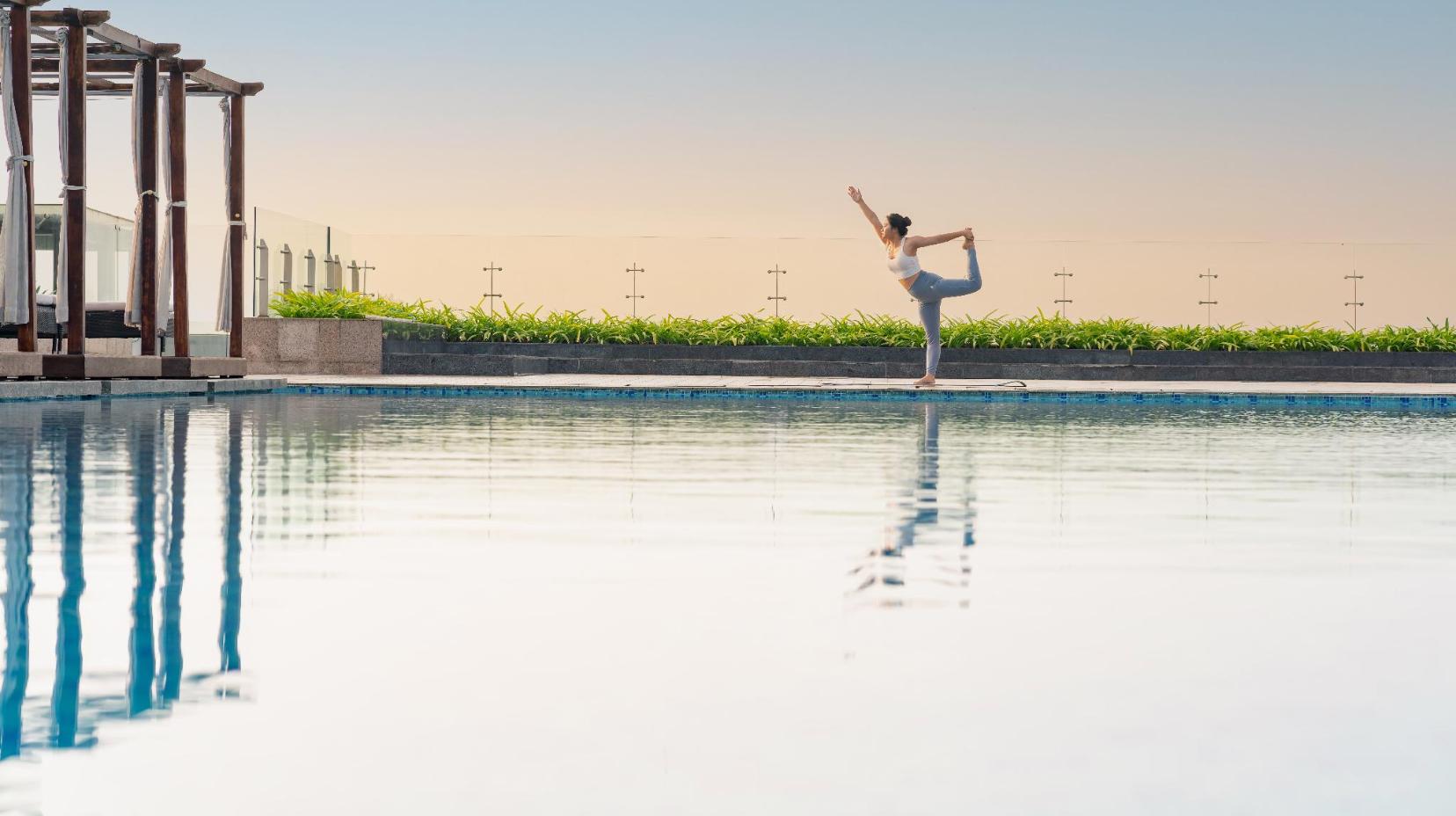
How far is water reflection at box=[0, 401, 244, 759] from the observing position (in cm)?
286

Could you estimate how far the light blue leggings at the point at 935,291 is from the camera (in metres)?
16.6

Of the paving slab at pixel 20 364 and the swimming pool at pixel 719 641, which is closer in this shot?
the swimming pool at pixel 719 641

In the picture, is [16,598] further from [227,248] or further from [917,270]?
[227,248]

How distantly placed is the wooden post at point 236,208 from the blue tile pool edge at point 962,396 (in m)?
1.06

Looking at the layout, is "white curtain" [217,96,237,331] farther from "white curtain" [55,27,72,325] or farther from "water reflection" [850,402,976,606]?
"water reflection" [850,402,976,606]

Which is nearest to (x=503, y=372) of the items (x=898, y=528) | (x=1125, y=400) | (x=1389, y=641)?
(x=1125, y=400)

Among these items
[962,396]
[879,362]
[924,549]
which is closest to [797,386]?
[962,396]

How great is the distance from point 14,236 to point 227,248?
3.77 meters

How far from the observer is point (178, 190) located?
16.6m

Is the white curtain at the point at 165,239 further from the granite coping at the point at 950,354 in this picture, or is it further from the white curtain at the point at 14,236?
the granite coping at the point at 950,354

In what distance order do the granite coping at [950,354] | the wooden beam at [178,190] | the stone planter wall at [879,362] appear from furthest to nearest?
the granite coping at [950,354] → the stone planter wall at [879,362] → the wooden beam at [178,190]

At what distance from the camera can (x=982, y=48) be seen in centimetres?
2598

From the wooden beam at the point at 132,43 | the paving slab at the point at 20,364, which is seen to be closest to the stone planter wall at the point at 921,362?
the wooden beam at the point at 132,43

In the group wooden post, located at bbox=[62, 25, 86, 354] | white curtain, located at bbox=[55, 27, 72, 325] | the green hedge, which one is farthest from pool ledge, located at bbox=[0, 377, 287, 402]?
the green hedge
